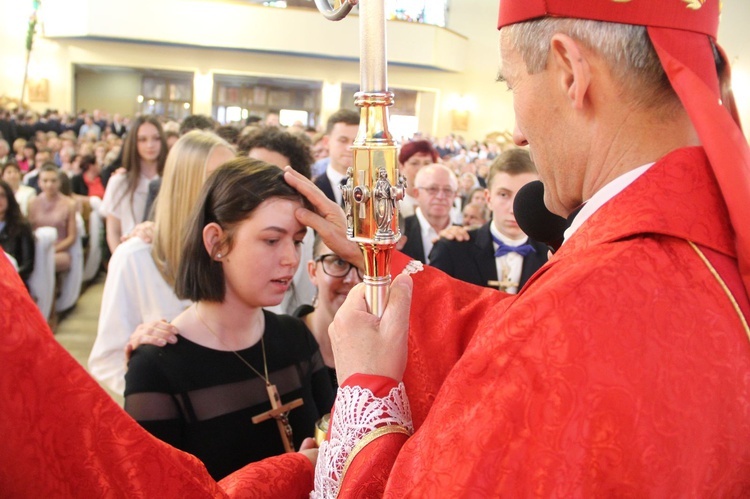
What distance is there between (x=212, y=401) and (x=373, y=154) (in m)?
1.00

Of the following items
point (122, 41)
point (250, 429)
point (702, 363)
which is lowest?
point (250, 429)

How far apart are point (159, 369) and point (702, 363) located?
1367 mm

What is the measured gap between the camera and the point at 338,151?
15.7ft

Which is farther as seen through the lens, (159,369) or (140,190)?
(140,190)

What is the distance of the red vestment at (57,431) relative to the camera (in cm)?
97

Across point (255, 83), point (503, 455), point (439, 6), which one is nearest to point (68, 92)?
point (255, 83)

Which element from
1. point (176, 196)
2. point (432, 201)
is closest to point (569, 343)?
point (176, 196)

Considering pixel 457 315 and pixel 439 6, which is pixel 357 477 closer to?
pixel 457 315

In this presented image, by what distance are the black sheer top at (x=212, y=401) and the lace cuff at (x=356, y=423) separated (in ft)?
2.29

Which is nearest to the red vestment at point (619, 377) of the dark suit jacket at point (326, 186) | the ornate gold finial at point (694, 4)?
the ornate gold finial at point (694, 4)

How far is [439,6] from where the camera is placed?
21406mm

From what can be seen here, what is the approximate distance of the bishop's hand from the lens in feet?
3.97

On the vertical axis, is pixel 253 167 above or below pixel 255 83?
below

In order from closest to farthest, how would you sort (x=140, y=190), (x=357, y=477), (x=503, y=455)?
(x=503, y=455) → (x=357, y=477) → (x=140, y=190)
